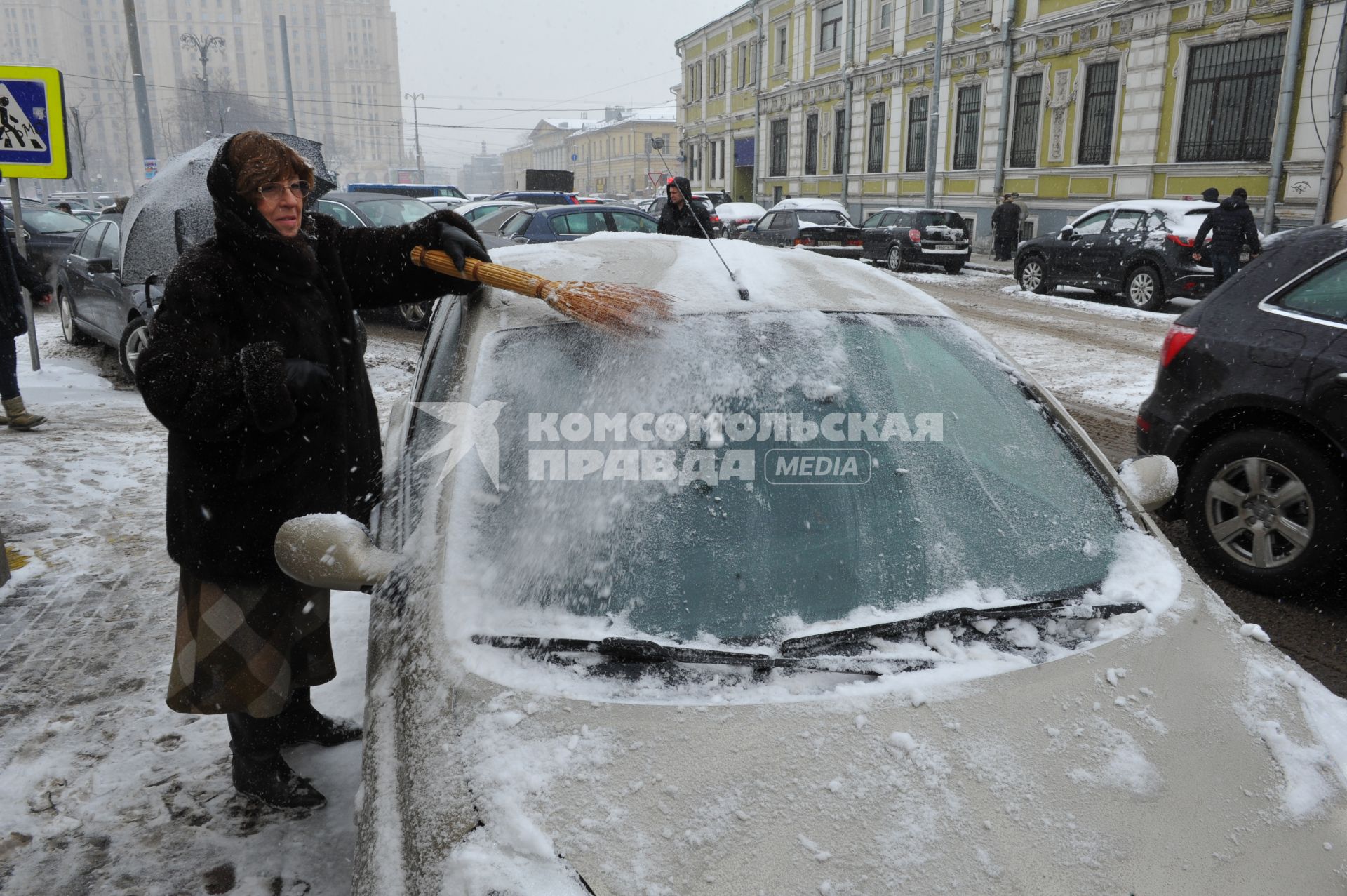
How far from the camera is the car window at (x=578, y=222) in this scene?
43.5 ft

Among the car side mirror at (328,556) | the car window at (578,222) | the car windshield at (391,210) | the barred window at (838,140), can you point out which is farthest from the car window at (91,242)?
the barred window at (838,140)

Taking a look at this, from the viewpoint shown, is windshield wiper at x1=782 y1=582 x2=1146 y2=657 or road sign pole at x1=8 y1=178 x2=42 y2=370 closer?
windshield wiper at x1=782 y1=582 x2=1146 y2=657

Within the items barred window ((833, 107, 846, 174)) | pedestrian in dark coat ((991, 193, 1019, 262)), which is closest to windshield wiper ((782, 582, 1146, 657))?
pedestrian in dark coat ((991, 193, 1019, 262))

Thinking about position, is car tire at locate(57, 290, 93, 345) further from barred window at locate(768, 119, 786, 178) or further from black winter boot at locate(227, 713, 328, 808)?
barred window at locate(768, 119, 786, 178)

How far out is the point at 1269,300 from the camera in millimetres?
4129

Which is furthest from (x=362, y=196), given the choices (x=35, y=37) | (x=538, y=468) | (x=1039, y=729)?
(x=35, y=37)

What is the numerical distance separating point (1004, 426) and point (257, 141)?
6.27 ft

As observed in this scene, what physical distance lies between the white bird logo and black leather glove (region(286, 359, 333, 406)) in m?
0.29

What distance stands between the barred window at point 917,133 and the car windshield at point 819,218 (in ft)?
29.0

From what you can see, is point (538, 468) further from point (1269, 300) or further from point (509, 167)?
point (509, 167)

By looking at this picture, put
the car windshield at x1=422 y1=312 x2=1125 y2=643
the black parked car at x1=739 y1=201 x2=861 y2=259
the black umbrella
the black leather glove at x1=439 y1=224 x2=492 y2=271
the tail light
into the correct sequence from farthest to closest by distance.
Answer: the black parked car at x1=739 y1=201 x2=861 y2=259 < the black umbrella < the tail light < the black leather glove at x1=439 y1=224 x2=492 y2=271 < the car windshield at x1=422 y1=312 x2=1125 y2=643

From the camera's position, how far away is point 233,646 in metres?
2.45

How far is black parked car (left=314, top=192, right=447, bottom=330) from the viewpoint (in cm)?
1141

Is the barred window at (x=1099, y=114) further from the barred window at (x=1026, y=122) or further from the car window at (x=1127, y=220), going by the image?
the car window at (x=1127, y=220)
